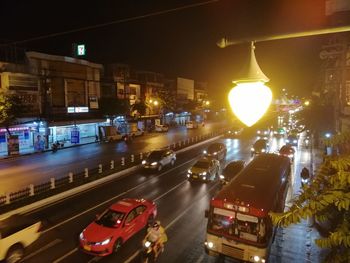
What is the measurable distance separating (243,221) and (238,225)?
0.25 meters

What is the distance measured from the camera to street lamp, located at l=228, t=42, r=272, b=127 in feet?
12.9

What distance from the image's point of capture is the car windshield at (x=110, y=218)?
13135 millimetres

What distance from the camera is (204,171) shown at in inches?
904

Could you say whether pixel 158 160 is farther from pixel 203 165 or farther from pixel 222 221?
pixel 222 221

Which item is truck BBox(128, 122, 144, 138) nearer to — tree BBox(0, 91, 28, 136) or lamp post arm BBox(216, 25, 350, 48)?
tree BBox(0, 91, 28, 136)

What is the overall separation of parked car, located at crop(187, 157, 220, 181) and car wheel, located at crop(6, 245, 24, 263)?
530 inches

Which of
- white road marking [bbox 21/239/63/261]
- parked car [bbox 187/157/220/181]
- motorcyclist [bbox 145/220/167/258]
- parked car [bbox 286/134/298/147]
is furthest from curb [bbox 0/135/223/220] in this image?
parked car [bbox 286/134/298/147]

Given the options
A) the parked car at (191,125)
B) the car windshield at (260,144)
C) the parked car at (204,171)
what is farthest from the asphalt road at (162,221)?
the parked car at (191,125)

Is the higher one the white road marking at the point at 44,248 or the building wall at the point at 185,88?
the building wall at the point at 185,88

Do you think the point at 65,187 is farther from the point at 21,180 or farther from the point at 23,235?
the point at 23,235

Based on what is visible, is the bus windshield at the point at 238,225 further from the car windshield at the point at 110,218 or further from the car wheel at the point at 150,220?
the car wheel at the point at 150,220

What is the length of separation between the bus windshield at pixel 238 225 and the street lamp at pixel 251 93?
24.1 ft

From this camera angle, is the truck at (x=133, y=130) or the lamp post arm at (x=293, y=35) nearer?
the lamp post arm at (x=293, y=35)

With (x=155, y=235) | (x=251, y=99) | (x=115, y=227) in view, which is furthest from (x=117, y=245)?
(x=251, y=99)
